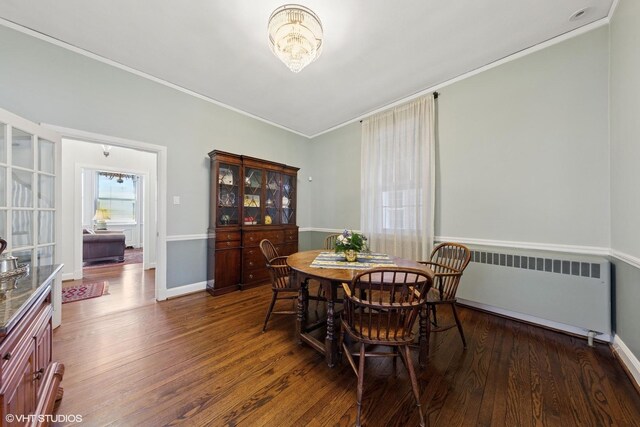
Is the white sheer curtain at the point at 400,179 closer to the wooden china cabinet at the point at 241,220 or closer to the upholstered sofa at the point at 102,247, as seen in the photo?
the wooden china cabinet at the point at 241,220

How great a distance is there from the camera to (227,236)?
3.45 m

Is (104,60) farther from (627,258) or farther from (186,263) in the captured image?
(627,258)

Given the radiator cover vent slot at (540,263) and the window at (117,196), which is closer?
the radiator cover vent slot at (540,263)

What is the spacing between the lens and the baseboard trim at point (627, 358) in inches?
63.9

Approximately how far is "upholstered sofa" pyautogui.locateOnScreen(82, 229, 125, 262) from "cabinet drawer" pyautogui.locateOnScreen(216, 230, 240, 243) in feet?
12.8

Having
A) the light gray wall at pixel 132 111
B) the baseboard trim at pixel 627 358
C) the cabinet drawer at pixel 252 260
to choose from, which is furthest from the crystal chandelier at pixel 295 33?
the baseboard trim at pixel 627 358

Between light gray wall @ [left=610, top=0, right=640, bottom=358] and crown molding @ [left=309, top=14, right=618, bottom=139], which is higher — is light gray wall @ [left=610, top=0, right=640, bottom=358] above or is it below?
below

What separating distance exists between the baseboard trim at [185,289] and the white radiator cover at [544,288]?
3583 mm

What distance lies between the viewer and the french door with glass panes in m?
1.87

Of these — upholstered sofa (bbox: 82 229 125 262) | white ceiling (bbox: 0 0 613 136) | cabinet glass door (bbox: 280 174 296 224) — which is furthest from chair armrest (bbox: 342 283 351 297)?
upholstered sofa (bbox: 82 229 125 262)

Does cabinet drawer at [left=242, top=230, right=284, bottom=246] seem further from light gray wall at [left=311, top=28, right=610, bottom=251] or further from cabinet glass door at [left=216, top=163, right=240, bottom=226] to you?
light gray wall at [left=311, top=28, right=610, bottom=251]

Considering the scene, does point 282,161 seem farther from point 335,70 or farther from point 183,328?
point 183,328

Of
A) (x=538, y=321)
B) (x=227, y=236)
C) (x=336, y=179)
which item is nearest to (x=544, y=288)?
(x=538, y=321)

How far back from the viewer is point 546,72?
7.80ft
